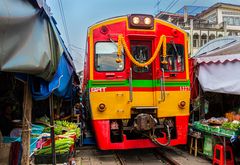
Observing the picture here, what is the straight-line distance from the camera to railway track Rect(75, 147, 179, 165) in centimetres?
705

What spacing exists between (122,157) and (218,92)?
3026 mm

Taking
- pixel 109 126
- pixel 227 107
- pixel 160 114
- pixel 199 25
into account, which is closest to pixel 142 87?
pixel 160 114

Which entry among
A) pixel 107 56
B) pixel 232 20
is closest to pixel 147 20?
pixel 107 56

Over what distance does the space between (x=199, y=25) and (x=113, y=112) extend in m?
35.4

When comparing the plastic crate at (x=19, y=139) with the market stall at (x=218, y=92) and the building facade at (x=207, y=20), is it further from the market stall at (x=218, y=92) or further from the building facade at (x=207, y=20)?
the building facade at (x=207, y=20)

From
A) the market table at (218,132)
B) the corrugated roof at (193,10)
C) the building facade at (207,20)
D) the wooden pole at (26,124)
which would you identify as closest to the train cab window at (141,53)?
the market table at (218,132)

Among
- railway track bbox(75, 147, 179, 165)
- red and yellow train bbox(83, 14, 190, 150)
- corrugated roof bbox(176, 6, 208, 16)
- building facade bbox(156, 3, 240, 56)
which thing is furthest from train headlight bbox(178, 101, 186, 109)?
corrugated roof bbox(176, 6, 208, 16)

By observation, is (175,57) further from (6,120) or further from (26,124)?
(26,124)

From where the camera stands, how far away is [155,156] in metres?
7.69

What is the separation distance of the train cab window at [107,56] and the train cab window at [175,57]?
126 centimetres

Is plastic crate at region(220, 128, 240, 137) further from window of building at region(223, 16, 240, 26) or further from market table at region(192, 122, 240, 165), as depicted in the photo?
window of building at region(223, 16, 240, 26)

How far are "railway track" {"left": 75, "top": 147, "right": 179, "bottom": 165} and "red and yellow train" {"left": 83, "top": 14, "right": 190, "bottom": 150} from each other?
455mm

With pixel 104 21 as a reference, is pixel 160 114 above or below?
below

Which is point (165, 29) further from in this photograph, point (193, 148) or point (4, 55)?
point (4, 55)
